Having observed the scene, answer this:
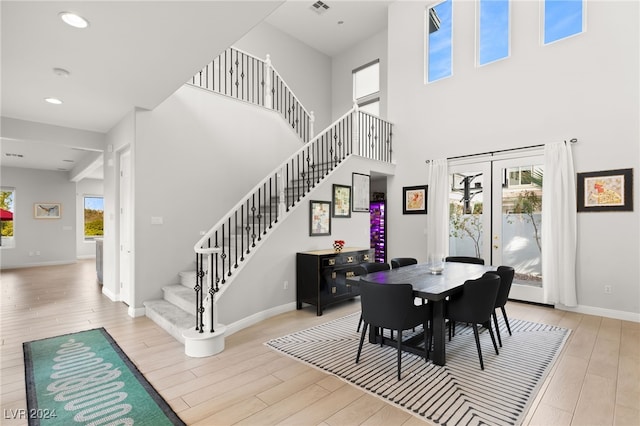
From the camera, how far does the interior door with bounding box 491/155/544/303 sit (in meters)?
5.33

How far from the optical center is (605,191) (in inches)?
183

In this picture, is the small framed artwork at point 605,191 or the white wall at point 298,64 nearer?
the small framed artwork at point 605,191

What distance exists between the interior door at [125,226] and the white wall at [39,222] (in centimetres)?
692

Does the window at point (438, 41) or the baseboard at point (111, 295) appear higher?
the window at point (438, 41)

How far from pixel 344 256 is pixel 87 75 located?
4079 mm

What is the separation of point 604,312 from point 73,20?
726 centimetres

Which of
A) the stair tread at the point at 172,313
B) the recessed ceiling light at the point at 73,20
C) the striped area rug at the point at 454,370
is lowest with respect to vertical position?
the striped area rug at the point at 454,370

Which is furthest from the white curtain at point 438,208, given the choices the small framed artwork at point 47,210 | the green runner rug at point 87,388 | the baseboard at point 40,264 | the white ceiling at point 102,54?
the small framed artwork at point 47,210

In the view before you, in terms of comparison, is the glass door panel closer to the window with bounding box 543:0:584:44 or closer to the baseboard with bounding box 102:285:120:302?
the window with bounding box 543:0:584:44

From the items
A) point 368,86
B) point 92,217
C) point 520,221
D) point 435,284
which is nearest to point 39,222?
point 92,217

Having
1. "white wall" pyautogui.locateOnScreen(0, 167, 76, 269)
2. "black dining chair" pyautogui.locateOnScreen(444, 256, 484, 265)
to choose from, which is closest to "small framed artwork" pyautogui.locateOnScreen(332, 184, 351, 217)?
"black dining chair" pyautogui.locateOnScreen(444, 256, 484, 265)

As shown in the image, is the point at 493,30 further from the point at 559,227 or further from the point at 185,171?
the point at 185,171

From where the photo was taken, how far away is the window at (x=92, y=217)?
11.8 meters

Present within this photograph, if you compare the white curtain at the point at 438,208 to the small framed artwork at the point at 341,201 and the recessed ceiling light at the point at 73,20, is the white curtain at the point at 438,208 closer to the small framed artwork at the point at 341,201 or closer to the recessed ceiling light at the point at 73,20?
the small framed artwork at the point at 341,201
